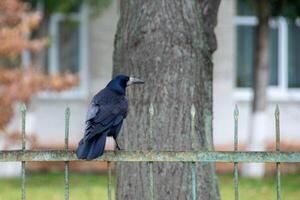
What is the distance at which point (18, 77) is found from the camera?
15.3 meters

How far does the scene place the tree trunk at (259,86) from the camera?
1631 centimetres

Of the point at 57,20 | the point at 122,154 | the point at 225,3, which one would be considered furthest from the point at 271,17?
the point at 122,154

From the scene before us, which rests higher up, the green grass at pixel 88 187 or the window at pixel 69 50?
the window at pixel 69 50

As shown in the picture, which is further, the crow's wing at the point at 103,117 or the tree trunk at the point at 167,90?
the tree trunk at the point at 167,90

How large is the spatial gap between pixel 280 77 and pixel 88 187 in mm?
5709

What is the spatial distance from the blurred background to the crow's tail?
1124 cm

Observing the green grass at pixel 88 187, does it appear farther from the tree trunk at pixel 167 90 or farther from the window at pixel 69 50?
the tree trunk at pixel 167 90

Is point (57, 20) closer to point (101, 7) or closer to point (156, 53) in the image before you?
point (101, 7)

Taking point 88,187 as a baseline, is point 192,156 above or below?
above

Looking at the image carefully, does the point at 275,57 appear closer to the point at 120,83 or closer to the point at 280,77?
the point at 280,77

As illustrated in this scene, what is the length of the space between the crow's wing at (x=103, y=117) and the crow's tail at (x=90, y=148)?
32 mm

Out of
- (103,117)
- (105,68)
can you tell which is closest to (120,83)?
(103,117)

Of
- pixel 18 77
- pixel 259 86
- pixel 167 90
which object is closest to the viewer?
pixel 167 90

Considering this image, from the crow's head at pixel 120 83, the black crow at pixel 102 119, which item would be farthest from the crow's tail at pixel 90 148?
the crow's head at pixel 120 83
